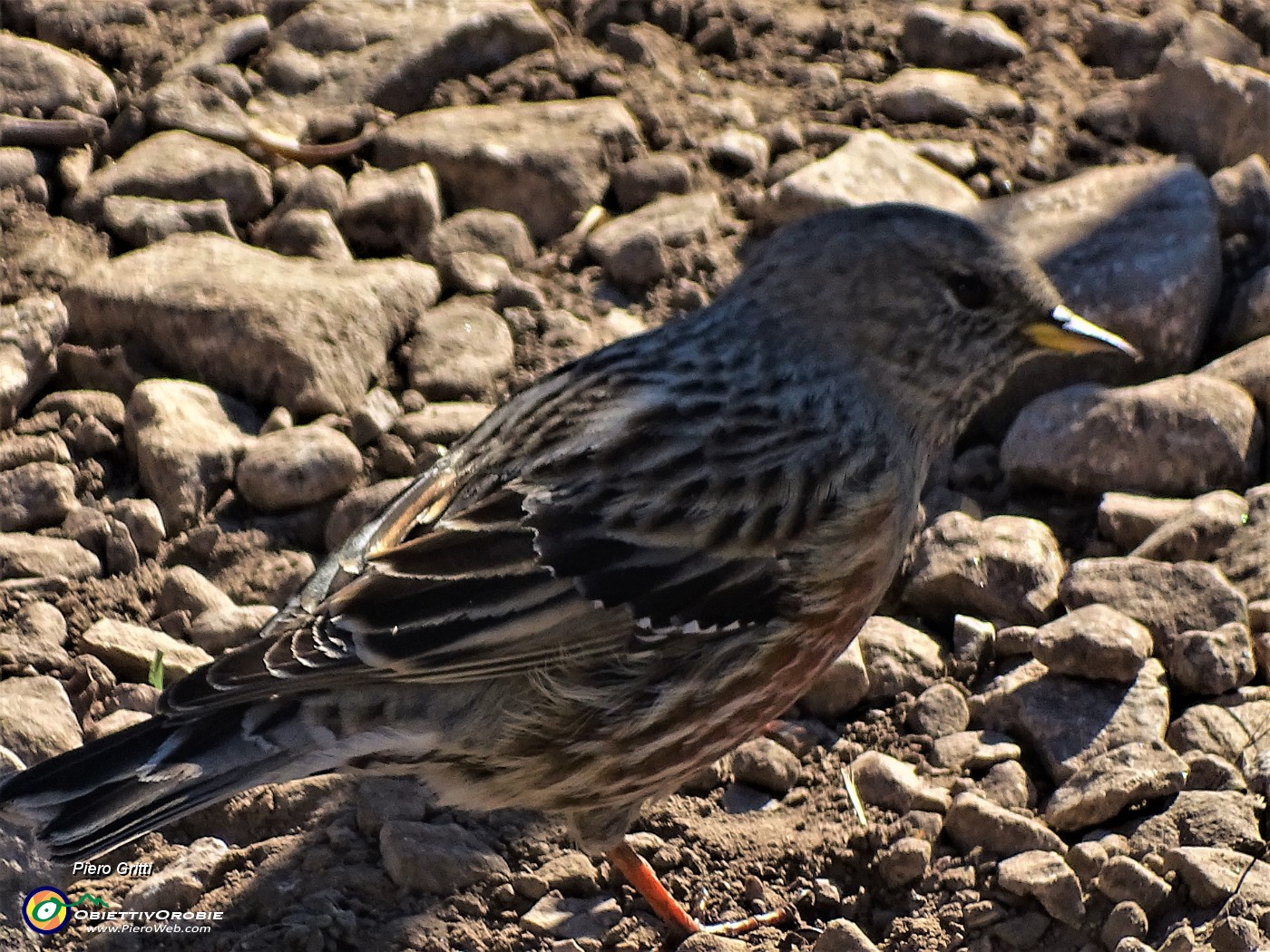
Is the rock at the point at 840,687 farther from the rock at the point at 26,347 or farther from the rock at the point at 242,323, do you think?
the rock at the point at 26,347

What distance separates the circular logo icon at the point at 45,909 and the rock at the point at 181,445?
1328mm

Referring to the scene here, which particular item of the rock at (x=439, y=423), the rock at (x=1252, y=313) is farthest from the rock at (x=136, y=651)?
the rock at (x=1252, y=313)

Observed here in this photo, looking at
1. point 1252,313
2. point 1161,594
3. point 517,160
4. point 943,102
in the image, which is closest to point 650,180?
point 517,160

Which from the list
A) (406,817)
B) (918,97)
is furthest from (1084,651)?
(918,97)

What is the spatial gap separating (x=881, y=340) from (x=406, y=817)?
1892 mm

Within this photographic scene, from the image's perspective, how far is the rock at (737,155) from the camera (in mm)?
6918

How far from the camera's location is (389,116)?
22.8ft

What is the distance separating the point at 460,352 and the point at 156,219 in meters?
1.23

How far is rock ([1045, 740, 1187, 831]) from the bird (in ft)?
2.51

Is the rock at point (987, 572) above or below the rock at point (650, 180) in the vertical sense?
below

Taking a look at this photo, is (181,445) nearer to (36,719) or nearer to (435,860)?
(36,719)

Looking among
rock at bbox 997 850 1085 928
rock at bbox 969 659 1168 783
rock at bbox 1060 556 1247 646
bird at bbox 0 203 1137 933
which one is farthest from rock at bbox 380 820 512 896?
rock at bbox 1060 556 1247 646

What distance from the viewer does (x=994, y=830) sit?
466 centimetres

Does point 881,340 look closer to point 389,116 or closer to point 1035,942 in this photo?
point 1035,942
